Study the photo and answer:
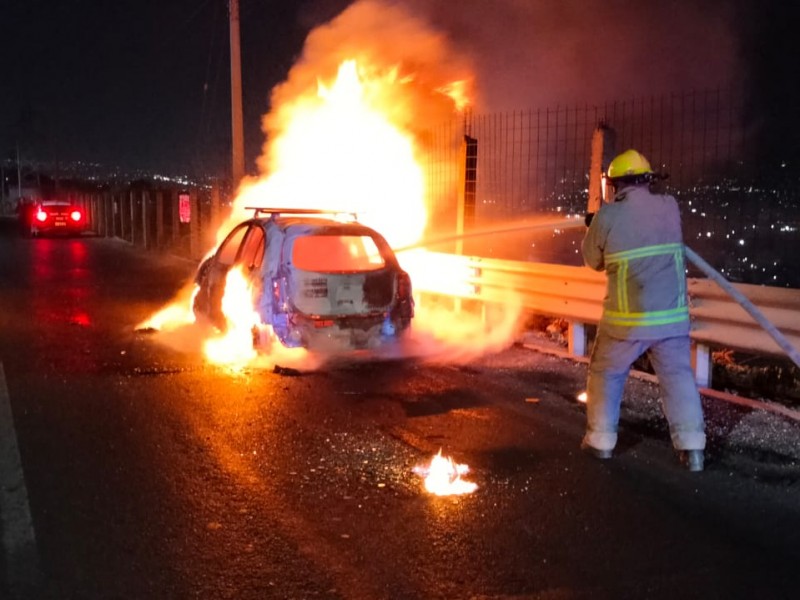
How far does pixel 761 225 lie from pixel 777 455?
3.82m

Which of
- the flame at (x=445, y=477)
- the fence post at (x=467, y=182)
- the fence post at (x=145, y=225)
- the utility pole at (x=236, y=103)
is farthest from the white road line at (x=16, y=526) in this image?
the fence post at (x=145, y=225)

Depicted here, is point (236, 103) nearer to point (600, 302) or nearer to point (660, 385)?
point (600, 302)

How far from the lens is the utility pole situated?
17.3 metres

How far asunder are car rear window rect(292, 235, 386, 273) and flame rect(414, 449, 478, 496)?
3.29 m

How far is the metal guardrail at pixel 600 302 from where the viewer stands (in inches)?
251

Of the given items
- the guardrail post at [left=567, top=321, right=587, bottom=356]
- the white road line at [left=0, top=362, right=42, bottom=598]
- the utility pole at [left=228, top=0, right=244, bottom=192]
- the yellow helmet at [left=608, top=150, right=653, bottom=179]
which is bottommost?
the white road line at [left=0, top=362, right=42, bottom=598]

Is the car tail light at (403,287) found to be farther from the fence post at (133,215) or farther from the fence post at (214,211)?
the fence post at (133,215)

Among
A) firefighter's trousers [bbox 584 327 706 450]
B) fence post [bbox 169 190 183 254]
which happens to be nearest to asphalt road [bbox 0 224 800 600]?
firefighter's trousers [bbox 584 327 706 450]

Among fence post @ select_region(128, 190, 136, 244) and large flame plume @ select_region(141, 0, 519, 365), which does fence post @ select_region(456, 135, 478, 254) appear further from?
fence post @ select_region(128, 190, 136, 244)

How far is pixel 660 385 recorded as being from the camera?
516 cm

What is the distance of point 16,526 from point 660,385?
146 inches

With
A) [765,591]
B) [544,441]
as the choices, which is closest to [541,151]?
[544,441]

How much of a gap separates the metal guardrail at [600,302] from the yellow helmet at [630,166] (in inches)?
75.0

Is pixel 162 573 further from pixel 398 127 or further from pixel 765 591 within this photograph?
pixel 398 127
